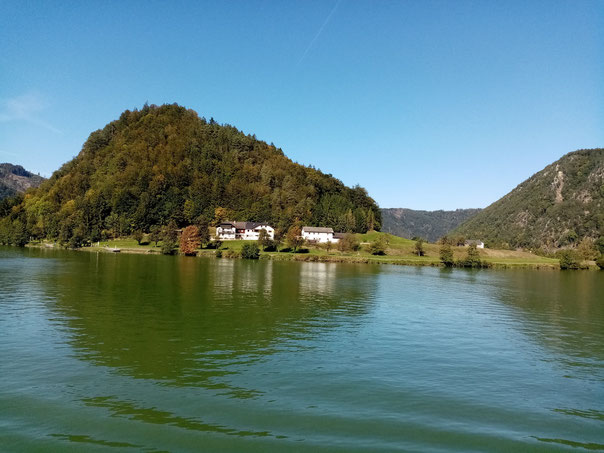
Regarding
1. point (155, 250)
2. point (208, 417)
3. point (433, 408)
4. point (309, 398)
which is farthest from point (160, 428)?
point (155, 250)

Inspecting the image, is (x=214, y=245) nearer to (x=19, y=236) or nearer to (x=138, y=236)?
(x=138, y=236)

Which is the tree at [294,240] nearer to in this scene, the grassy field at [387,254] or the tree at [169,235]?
the grassy field at [387,254]

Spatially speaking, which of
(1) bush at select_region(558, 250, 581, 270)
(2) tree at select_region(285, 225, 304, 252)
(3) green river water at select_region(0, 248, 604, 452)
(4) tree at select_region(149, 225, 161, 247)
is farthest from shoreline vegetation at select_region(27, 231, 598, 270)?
(3) green river water at select_region(0, 248, 604, 452)

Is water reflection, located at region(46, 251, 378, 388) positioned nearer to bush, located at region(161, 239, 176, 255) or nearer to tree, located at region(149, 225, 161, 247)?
bush, located at region(161, 239, 176, 255)

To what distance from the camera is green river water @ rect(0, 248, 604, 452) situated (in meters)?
17.1

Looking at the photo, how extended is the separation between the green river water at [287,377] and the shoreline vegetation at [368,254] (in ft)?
315

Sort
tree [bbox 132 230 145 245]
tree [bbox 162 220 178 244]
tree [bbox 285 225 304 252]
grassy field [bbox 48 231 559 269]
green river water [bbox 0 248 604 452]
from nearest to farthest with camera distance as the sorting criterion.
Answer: green river water [bbox 0 248 604 452] → grassy field [bbox 48 231 559 269] → tree [bbox 162 220 178 244] → tree [bbox 285 225 304 252] → tree [bbox 132 230 145 245]

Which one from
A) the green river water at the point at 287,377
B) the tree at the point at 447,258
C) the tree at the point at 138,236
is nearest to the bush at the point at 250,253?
Result: the tree at the point at 138,236

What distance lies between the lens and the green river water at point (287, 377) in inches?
672

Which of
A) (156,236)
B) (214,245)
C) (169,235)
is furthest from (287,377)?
(156,236)

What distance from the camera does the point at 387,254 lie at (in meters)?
168

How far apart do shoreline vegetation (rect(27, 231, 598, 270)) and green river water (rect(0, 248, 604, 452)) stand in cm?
9597

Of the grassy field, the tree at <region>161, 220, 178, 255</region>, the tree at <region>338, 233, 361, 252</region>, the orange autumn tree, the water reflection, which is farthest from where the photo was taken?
the tree at <region>338, 233, 361, 252</region>

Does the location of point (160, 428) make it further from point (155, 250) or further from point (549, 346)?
point (155, 250)
